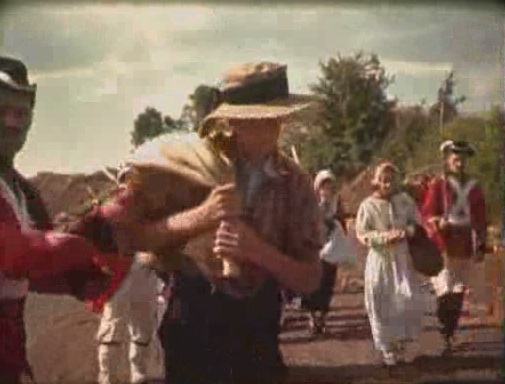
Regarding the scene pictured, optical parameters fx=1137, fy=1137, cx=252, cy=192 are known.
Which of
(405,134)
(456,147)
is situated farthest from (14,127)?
(456,147)

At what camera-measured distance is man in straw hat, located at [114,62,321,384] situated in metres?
2.15

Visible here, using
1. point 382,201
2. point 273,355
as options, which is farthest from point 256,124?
point 273,355

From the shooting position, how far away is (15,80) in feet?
7.00

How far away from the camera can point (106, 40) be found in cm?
220

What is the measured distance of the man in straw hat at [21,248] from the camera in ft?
6.86

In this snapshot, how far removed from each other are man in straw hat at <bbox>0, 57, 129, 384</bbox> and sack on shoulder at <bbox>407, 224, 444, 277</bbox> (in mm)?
612

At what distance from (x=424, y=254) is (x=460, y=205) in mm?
121

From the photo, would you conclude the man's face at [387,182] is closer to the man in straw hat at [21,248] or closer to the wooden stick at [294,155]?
the wooden stick at [294,155]

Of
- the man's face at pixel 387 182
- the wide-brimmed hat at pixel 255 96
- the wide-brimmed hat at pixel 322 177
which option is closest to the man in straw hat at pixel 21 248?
the wide-brimmed hat at pixel 255 96

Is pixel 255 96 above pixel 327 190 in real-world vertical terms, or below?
above

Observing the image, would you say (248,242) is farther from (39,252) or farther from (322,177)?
(39,252)

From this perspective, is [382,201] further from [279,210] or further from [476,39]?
[476,39]

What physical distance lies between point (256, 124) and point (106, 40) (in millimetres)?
335

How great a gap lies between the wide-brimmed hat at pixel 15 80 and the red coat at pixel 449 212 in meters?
0.80
